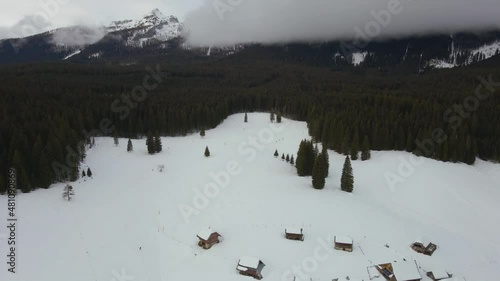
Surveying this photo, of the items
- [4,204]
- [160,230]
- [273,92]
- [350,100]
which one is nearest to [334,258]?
[160,230]

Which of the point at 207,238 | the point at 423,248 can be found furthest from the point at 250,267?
the point at 423,248

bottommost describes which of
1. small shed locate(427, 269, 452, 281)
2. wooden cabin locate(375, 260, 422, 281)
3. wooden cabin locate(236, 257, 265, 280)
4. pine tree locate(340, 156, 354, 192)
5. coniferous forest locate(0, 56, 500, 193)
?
small shed locate(427, 269, 452, 281)

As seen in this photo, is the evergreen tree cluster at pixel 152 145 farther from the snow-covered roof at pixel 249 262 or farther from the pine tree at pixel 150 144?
the snow-covered roof at pixel 249 262

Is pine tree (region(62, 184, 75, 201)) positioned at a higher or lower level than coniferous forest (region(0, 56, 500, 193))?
lower

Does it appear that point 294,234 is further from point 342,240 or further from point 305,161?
point 305,161

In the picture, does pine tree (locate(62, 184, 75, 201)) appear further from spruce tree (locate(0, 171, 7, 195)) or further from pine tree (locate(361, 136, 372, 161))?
pine tree (locate(361, 136, 372, 161))

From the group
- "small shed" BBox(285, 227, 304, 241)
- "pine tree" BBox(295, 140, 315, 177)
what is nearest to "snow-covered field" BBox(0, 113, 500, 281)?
"small shed" BBox(285, 227, 304, 241)

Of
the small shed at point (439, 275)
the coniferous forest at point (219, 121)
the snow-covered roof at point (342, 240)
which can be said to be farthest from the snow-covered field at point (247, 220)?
the coniferous forest at point (219, 121)
